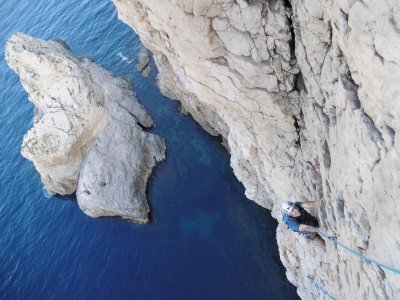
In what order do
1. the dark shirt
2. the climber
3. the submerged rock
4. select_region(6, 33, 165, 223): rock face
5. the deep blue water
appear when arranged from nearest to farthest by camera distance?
1. the climber
2. the dark shirt
3. the deep blue water
4. select_region(6, 33, 165, 223): rock face
5. the submerged rock

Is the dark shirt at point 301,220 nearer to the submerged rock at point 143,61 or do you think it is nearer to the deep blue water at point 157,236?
the deep blue water at point 157,236

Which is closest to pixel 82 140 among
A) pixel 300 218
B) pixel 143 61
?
pixel 143 61

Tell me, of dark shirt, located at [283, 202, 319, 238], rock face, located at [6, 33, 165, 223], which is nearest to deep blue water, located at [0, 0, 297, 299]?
rock face, located at [6, 33, 165, 223]

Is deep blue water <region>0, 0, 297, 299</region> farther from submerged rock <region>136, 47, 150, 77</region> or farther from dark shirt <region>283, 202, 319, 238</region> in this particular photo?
Result: dark shirt <region>283, 202, 319, 238</region>

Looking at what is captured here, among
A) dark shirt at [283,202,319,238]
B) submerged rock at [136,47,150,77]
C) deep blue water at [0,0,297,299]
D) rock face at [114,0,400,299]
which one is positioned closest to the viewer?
rock face at [114,0,400,299]

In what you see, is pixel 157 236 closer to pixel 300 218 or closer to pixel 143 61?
pixel 300 218

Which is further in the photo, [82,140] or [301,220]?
[82,140]
